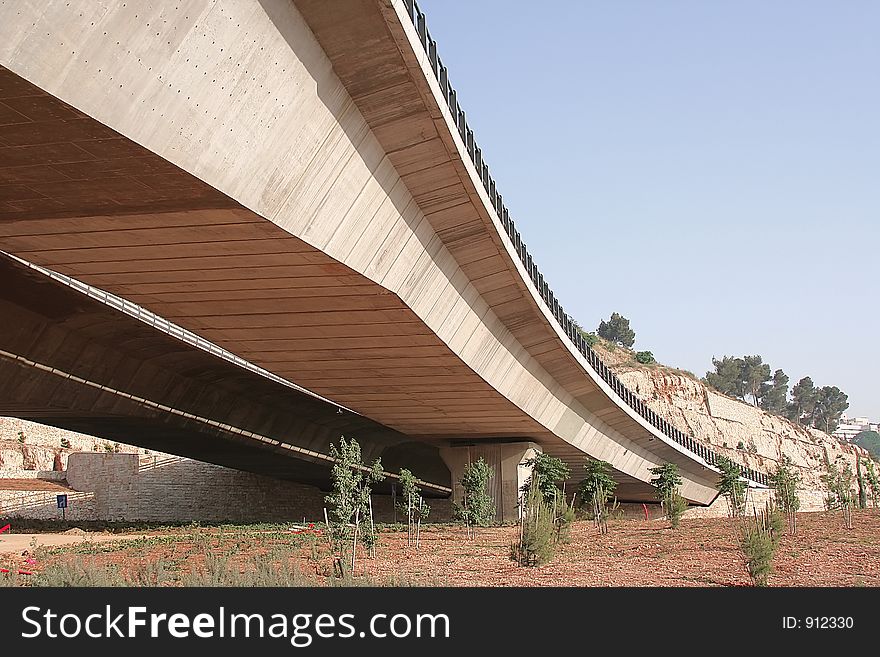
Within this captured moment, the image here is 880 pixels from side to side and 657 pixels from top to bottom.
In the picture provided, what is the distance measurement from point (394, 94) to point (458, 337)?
9659 millimetres

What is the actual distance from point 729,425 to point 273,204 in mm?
97082

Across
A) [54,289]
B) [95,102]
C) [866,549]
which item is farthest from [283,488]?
[95,102]

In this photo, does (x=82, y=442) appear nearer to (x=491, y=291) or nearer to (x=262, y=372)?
(x=262, y=372)

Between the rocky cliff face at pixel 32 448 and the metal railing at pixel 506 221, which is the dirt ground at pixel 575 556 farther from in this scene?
the rocky cliff face at pixel 32 448

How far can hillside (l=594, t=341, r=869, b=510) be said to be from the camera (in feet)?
310

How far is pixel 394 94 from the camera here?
15406 mm

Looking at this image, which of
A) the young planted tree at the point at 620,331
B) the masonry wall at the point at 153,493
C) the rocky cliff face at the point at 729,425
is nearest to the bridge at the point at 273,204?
the masonry wall at the point at 153,493

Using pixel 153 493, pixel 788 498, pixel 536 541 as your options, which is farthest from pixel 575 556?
pixel 153 493

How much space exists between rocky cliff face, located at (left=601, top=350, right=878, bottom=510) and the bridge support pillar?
2115 inches

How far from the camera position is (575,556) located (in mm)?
19906

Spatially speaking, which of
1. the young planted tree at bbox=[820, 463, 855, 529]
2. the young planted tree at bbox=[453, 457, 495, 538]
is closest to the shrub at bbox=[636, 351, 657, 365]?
the young planted tree at bbox=[820, 463, 855, 529]

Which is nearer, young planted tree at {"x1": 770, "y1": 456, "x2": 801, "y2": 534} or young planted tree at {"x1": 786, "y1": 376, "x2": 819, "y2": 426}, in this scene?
young planted tree at {"x1": 770, "y1": 456, "x2": 801, "y2": 534}

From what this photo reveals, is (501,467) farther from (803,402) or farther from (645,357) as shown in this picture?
(803,402)

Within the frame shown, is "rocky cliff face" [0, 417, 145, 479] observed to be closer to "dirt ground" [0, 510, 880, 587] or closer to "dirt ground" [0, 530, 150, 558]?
"dirt ground" [0, 530, 150, 558]
